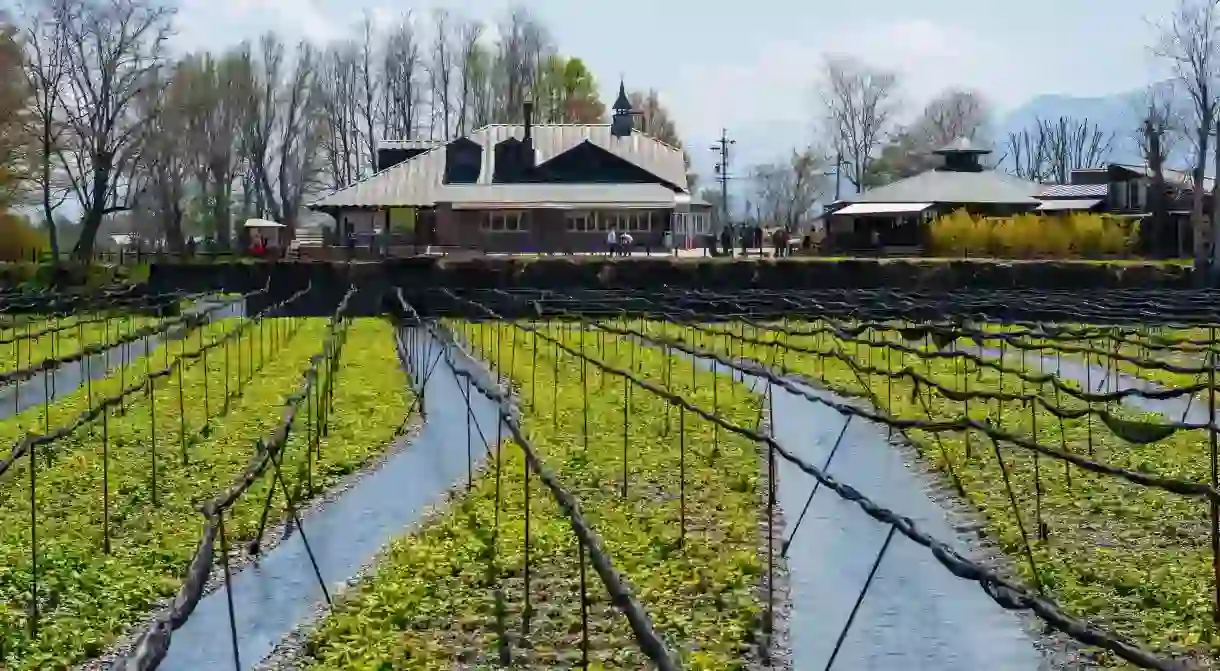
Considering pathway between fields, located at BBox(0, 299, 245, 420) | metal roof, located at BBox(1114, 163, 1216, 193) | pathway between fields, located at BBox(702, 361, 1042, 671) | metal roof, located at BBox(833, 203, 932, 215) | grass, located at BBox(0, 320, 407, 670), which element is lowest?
pathway between fields, located at BBox(702, 361, 1042, 671)

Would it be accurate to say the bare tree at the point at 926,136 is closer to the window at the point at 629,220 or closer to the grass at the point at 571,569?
the window at the point at 629,220

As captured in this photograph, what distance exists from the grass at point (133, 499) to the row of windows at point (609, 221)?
1364 inches

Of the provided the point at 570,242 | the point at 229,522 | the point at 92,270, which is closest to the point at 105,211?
the point at 92,270

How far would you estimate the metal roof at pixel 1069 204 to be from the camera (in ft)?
207

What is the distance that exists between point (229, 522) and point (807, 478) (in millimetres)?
5013

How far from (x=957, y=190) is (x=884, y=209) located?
385 cm

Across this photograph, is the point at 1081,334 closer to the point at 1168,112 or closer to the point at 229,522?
the point at 229,522

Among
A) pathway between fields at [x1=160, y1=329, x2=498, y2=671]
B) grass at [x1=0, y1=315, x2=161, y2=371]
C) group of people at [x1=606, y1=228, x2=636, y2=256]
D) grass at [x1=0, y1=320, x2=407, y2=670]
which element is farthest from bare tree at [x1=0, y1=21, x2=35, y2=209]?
pathway between fields at [x1=160, y1=329, x2=498, y2=671]

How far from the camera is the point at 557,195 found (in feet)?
177

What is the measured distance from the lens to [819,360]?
835 inches

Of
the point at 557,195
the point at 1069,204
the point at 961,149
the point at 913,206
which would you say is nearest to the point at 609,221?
the point at 557,195

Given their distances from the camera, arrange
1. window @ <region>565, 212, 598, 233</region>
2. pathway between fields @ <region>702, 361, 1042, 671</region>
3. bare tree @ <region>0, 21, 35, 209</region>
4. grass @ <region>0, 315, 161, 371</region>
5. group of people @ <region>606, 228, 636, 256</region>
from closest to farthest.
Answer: pathway between fields @ <region>702, 361, 1042, 671</region> < grass @ <region>0, 315, 161, 371</region> < bare tree @ <region>0, 21, 35, 209</region> < group of people @ <region>606, 228, 636, 256</region> < window @ <region>565, 212, 598, 233</region>

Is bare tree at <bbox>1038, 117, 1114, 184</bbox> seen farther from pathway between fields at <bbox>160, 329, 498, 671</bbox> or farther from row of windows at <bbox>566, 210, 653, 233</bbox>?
pathway between fields at <bbox>160, 329, 498, 671</bbox>

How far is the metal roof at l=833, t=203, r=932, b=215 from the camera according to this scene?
5578cm
